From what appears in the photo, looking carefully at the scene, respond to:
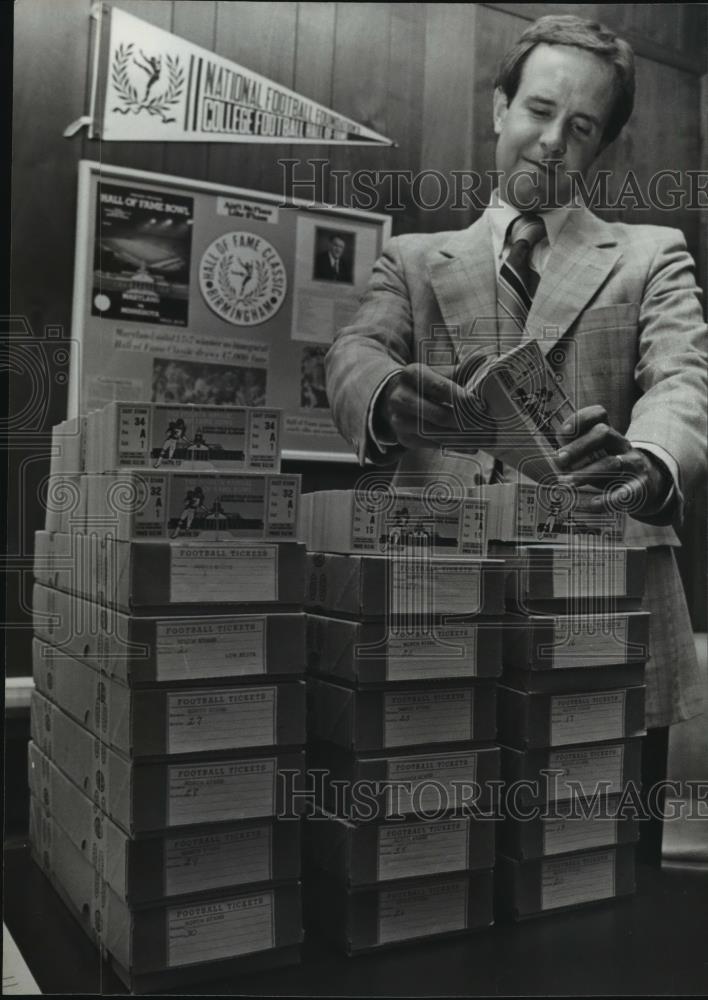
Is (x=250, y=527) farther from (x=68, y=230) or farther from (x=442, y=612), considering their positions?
(x=68, y=230)

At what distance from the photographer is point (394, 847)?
157cm

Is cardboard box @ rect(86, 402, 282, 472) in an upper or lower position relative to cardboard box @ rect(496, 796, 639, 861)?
upper

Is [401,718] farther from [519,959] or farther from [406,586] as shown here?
[519,959]

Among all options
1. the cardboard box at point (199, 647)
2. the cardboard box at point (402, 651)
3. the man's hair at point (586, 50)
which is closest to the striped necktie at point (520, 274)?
the man's hair at point (586, 50)

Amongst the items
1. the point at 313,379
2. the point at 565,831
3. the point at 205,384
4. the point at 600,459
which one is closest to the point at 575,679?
the point at 565,831

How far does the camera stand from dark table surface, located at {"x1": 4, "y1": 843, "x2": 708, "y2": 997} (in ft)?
4.97

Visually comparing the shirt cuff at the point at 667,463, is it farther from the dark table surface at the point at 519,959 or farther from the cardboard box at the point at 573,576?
the dark table surface at the point at 519,959

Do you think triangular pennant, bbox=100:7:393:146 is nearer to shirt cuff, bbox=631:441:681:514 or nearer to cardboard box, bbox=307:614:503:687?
shirt cuff, bbox=631:441:681:514

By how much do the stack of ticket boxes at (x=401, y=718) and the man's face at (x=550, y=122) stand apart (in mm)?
592

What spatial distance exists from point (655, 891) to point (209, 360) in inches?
48.6

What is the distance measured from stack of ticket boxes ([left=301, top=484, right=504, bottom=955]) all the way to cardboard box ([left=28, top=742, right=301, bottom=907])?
0.28ft

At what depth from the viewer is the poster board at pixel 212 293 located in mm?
1641

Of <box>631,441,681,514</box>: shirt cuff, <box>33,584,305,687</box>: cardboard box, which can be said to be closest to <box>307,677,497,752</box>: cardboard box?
<box>33,584,305,687</box>: cardboard box

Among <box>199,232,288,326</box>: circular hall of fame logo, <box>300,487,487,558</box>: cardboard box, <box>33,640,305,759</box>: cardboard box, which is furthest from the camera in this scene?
<box>199,232,288,326</box>: circular hall of fame logo
